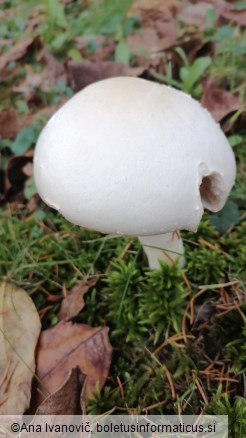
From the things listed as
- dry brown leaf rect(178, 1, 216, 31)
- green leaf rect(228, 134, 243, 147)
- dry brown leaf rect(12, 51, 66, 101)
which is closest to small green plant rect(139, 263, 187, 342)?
green leaf rect(228, 134, 243, 147)

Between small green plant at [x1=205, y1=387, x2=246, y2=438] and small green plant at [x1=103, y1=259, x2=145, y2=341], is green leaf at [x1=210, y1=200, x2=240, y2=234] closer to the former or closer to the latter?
small green plant at [x1=103, y1=259, x2=145, y2=341]

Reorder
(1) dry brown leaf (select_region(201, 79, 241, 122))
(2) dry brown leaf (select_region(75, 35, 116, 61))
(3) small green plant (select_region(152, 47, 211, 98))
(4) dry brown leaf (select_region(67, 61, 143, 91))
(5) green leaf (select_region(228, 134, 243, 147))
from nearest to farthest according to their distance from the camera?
(5) green leaf (select_region(228, 134, 243, 147)) < (1) dry brown leaf (select_region(201, 79, 241, 122)) < (3) small green plant (select_region(152, 47, 211, 98)) < (4) dry brown leaf (select_region(67, 61, 143, 91)) < (2) dry brown leaf (select_region(75, 35, 116, 61))

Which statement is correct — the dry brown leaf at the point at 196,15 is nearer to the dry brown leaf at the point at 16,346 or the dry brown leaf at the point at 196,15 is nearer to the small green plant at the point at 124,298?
the small green plant at the point at 124,298

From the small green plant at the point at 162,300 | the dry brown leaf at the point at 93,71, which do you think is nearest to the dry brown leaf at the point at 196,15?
the dry brown leaf at the point at 93,71

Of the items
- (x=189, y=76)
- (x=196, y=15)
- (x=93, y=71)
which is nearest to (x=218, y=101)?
(x=189, y=76)

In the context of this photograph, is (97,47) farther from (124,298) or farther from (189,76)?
(124,298)

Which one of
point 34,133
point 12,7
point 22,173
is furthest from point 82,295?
point 12,7
